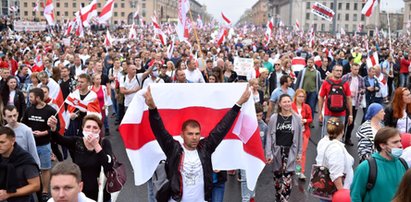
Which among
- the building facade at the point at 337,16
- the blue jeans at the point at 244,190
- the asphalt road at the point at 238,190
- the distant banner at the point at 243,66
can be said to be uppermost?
the building facade at the point at 337,16

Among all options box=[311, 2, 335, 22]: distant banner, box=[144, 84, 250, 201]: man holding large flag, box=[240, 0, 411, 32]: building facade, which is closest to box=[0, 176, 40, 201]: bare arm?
box=[144, 84, 250, 201]: man holding large flag

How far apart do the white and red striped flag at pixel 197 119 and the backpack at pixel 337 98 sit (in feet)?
13.5

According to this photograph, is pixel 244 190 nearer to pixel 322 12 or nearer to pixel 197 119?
pixel 197 119

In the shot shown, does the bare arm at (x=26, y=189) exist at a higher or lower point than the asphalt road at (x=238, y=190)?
higher

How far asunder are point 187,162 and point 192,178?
14 cm

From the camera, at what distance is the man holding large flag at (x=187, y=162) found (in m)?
3.89

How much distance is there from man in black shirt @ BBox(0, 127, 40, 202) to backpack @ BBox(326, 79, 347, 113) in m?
5.72

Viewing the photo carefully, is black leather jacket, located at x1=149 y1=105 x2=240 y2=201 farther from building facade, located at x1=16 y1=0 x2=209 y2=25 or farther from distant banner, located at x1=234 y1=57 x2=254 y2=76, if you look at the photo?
building facade, located at x1=16 y1=0 x2=209 y2=25

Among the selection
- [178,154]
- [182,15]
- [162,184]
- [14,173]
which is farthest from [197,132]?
[182,15]

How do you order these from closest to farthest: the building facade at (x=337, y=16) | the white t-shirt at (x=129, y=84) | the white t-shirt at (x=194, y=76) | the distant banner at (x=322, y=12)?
the white t-shirt at (x=194, y=76) → the white t-shirt at (x=129, y=84) → the distant banner at (x=322, y=12) → the building facade at (x=337, y=16)

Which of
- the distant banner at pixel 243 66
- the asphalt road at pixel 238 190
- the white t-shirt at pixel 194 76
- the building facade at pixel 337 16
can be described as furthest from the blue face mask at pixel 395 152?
the building facade at pixel 337 16

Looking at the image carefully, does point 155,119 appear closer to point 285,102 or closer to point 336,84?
point 285,102

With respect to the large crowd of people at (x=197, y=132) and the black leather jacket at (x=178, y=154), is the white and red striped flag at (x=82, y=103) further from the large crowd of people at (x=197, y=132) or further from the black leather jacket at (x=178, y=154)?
the black leather jacket at (x=178, y=154)

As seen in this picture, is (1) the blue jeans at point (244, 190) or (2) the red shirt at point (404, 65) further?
(2) the red shirt at point (404, 65)
